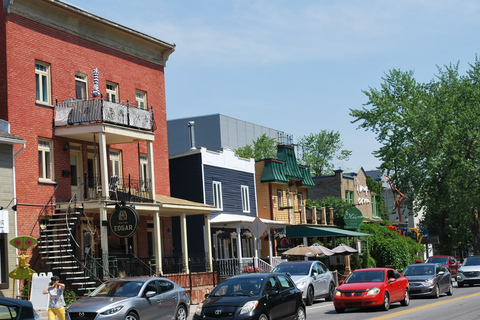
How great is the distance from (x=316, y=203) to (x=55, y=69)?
2540cm

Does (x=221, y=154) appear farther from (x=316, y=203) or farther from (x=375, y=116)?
(x=375, y=116)

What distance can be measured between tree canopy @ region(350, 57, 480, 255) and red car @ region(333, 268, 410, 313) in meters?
31.8

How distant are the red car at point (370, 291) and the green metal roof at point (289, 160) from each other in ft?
74.5

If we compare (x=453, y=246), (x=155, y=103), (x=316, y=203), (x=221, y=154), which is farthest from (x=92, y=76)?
(x=453, y=246)

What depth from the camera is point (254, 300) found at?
50.0 feet

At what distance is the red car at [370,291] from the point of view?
68.6ft

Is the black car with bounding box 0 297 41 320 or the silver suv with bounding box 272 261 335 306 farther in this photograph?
the silver suv with bounding box 272 261 335 306

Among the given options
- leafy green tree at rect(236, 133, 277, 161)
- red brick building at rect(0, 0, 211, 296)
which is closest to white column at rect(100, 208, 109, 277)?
red brick building at rect(0, 0, 211, 296)

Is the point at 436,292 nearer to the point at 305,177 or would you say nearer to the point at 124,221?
the point at 124,221

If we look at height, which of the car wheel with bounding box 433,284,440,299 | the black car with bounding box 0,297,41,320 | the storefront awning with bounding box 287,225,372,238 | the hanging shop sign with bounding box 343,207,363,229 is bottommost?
the car wheel with bounding box 433,284,440,299

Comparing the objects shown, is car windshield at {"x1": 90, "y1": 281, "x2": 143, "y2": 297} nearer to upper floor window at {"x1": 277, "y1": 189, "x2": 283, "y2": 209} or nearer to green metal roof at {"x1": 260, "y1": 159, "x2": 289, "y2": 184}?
green metal roof at {"x1": 260, "y1": 159, "x2": 289, "y2": 184}

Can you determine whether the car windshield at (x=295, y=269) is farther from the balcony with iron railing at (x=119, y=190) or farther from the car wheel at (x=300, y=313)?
the car wheel at (x=300, y=313)

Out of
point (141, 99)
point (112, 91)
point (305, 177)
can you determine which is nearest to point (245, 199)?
point (305, 177)

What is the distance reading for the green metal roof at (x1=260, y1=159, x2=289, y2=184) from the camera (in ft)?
140
